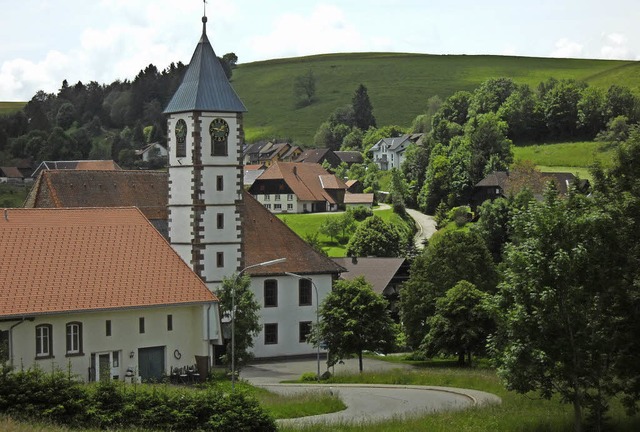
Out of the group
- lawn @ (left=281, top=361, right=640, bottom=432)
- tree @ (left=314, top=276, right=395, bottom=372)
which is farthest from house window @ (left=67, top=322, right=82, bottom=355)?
tree @ (left=314, top=276, right=395, bottom=372)

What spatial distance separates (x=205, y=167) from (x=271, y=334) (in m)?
11.3

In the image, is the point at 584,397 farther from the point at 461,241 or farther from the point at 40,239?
the point at 461,241

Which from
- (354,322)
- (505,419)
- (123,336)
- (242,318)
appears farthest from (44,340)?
(505,419)

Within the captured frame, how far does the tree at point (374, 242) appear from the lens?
343 feet

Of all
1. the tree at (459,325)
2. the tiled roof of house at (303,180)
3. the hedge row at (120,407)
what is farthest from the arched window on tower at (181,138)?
the tiled roof of house at (303,180)

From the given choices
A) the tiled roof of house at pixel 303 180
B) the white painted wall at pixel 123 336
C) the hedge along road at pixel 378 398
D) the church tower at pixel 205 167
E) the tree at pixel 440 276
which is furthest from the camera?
the tiled roof of house at pixel 303 180

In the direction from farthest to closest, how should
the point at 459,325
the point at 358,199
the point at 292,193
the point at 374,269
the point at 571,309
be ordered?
1. the point at 358,199
2. the point at 292,193
3. the point at 374,269
4. the point at 459,325
5. the point at 571,309

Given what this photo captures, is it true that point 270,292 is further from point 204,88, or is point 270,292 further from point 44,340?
point 44,340

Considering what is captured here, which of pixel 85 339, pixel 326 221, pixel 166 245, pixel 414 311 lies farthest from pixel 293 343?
pixel 326 221

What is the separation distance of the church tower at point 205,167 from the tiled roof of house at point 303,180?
243ft

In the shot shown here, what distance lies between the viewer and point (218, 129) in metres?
59.0

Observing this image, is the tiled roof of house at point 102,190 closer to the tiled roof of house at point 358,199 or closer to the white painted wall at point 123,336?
the white painted wall at point 123,336

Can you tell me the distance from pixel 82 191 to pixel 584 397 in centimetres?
3767

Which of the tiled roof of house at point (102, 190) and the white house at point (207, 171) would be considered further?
the tiled roof of house at point (102, 190)
